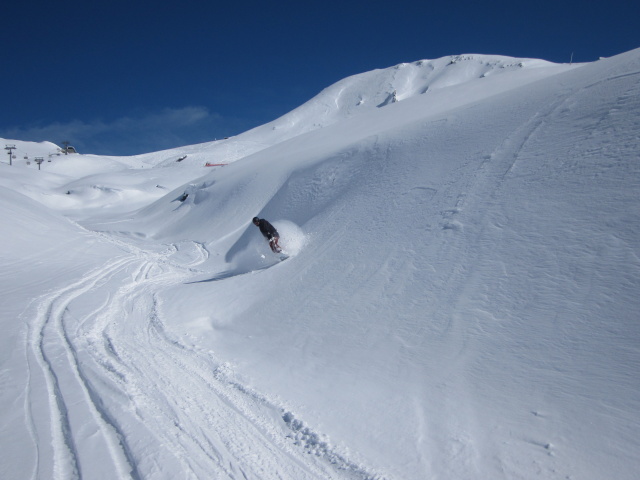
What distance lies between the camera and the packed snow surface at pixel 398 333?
2.68 metres

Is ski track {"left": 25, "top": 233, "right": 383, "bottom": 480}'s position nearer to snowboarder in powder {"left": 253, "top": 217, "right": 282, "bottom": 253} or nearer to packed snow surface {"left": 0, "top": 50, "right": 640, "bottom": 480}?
packed snow surface {"left": 0, "top": 50, "right": 640, "bottom": 480}

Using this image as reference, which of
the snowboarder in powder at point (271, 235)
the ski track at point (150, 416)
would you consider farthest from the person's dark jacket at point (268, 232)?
the ski track at point (150, 416)

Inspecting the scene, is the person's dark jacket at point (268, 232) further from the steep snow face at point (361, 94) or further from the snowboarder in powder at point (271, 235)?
the steep snow face at point (361, 94)

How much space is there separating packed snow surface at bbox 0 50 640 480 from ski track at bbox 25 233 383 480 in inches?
0.7

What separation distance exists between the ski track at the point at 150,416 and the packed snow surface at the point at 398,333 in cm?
2

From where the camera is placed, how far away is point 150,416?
3.22m

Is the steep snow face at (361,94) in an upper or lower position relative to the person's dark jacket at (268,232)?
upper

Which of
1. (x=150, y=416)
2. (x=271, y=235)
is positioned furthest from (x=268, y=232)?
(x=150, y=416)

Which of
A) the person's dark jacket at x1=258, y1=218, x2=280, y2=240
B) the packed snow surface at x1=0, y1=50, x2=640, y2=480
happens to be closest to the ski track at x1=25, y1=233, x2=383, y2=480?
the packed snow surface at x1=0, y1=50, x2=640, y2=480

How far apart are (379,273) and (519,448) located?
3007 millimetres

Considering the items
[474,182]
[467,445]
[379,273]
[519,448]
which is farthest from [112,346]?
[474,182]

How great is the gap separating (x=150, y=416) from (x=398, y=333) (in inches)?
101

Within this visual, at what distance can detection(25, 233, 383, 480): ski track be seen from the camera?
266 centimetres

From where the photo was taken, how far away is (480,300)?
3982mm
